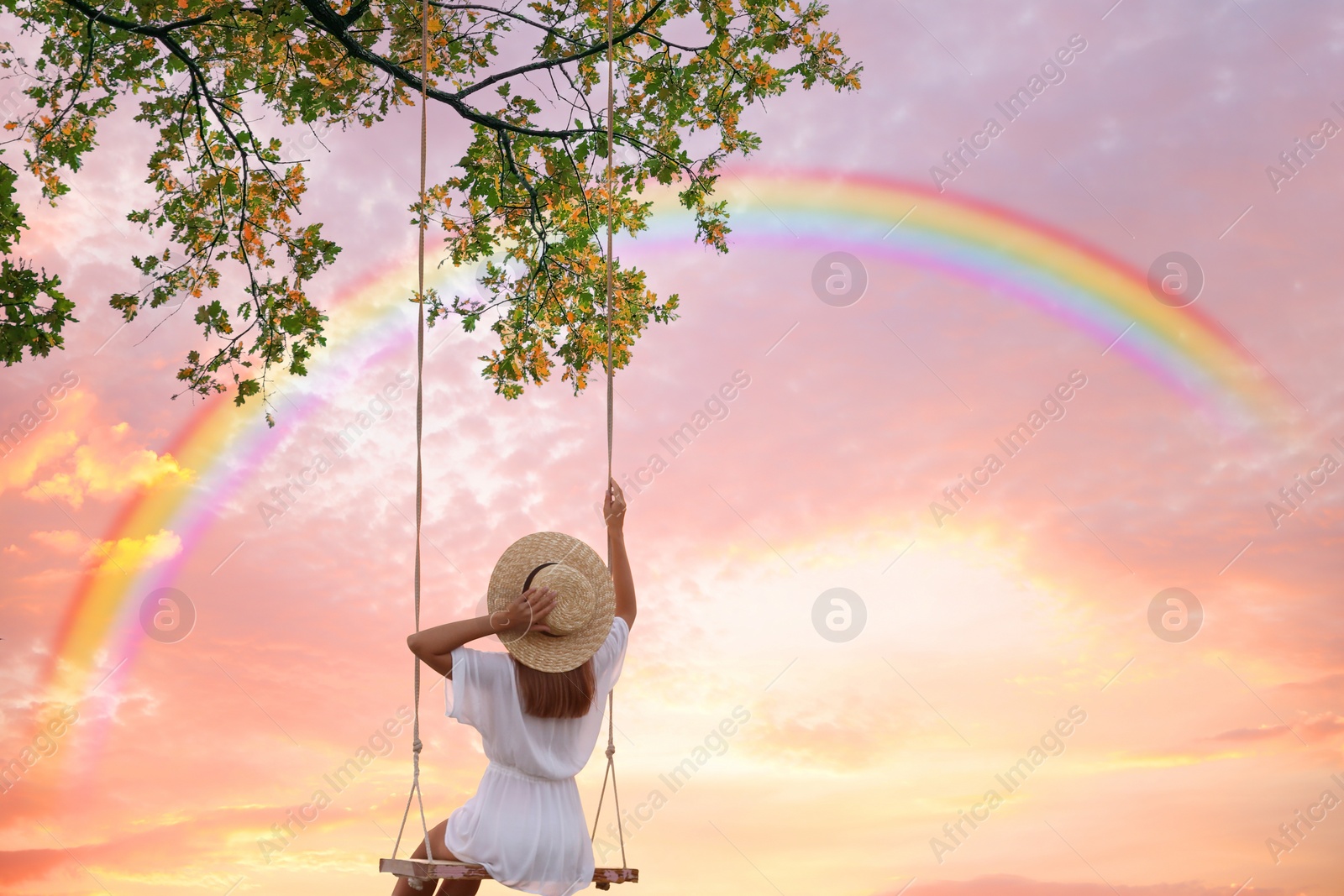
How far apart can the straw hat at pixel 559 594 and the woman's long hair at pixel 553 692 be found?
0.08 m

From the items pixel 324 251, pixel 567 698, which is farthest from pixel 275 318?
pixel 567 698

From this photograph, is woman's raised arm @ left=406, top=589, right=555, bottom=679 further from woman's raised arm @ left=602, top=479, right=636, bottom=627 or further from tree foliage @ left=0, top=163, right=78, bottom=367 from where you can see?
tree foliage @ left=0, top=163, right=78, bottom=367

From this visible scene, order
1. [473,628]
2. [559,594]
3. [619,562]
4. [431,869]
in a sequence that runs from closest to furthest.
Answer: [431,869]
[473,628]
[559,594]
[619,562]

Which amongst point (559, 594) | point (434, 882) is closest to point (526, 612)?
point (559, 594)

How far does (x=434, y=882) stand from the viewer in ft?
14.5

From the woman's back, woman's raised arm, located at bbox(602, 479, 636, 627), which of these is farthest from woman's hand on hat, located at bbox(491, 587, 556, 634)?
woman's raised arm, located at bbox(602, 479, 636, 627)

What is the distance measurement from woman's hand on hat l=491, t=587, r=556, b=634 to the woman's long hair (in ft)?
0.56

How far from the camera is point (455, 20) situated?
8.50m

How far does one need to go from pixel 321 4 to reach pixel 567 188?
2385 mm

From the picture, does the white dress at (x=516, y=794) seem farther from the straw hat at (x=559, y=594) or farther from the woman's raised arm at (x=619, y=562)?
the woman's raised arm at (x=619, y=562)

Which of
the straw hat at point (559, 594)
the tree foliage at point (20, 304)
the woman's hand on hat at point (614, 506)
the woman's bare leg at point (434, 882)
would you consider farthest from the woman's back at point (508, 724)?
the tree foliage at point (20, 304)

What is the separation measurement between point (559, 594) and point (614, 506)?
0.83 metres

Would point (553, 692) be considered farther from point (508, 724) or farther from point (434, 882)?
point (434, 882)

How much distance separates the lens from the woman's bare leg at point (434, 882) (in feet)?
14.1
